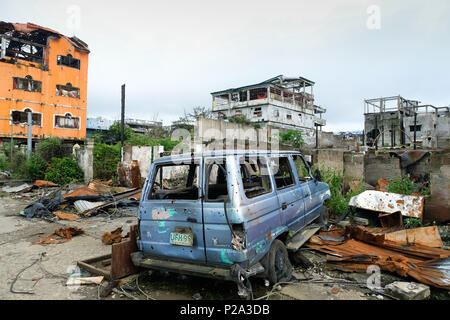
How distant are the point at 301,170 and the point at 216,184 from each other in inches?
86.5

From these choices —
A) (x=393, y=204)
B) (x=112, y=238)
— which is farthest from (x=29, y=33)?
(x=393, y=204)

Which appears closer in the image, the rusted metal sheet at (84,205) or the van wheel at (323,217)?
the van wheel at (323,217)

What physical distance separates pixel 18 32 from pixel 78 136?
37.4 feet

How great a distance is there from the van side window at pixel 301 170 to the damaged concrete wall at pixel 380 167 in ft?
12.7

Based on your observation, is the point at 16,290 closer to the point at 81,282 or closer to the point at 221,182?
the point at 81,282

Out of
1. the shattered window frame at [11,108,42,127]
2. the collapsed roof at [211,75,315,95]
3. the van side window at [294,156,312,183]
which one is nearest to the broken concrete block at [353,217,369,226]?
the van side window at [294,156,312,183]

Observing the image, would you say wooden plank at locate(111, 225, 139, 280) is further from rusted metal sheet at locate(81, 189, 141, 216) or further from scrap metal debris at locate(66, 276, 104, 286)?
rusted metal sheet at locate(81, 189, 141, 216)

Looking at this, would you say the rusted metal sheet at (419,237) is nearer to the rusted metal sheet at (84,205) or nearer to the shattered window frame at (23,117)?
the rusted metal sheet at (84,205)

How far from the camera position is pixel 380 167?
8.37 m

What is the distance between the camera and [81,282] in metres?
3.77

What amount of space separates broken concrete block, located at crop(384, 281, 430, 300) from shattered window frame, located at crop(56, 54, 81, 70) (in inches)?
1376

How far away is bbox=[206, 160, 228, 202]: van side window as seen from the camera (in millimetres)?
3322

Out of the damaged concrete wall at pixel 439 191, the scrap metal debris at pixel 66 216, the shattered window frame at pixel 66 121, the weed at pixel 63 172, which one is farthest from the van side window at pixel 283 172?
the shattered window frame at pixel 66 121

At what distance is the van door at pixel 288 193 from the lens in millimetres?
3930
